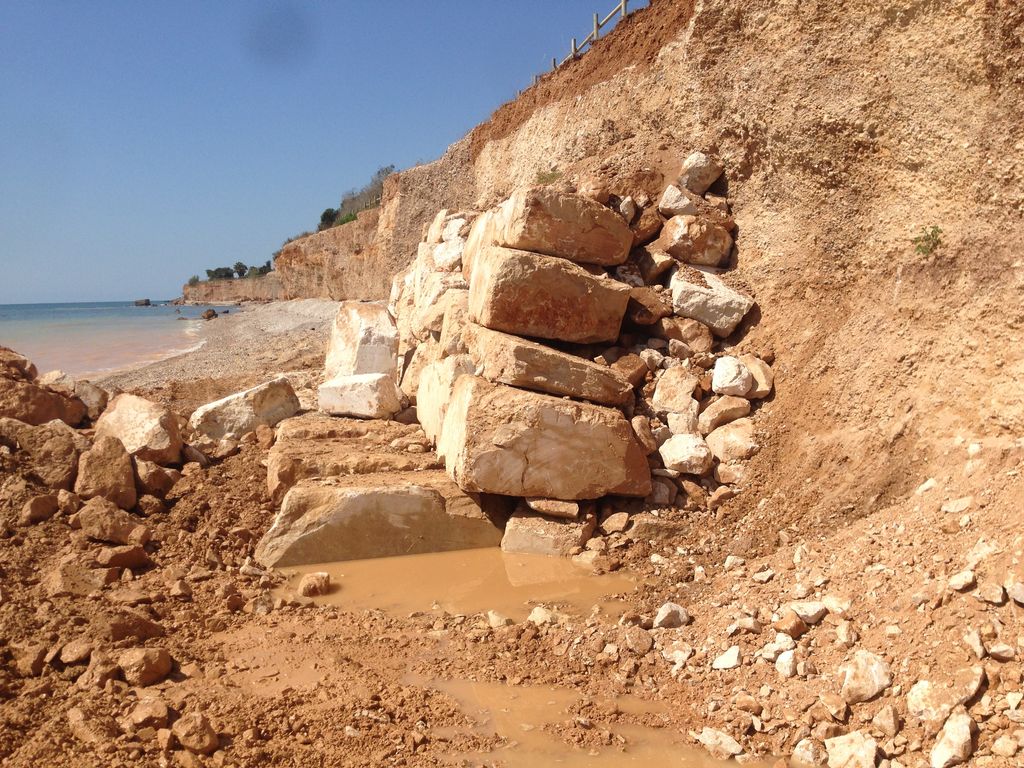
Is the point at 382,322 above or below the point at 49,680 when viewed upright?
above

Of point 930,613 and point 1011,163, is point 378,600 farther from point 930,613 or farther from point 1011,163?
point 1011,163

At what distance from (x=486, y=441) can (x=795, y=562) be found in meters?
1.97

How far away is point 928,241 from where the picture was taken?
14.9ft

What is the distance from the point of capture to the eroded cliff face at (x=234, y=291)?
53688mm

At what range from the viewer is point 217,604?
379cm

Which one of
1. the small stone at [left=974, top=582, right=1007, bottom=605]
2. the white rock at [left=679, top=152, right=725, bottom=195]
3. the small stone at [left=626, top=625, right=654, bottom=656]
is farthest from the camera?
the white rock at [left=679, top=152, right=725, bottom=195]

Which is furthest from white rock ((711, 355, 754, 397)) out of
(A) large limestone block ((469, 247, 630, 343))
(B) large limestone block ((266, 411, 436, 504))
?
(B) large limestone block ((266, 411, 436, 504))

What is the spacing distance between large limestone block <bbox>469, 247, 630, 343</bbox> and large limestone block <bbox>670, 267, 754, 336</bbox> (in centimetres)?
55

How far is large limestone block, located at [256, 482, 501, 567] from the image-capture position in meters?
4.44

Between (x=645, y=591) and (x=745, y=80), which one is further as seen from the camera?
(x=745, y=80)

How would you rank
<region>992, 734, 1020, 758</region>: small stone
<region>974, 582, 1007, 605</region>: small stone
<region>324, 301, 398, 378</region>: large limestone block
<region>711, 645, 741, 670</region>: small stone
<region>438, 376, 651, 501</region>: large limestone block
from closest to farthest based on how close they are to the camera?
<region>992, 734, 1020, 758</region>: small stone < <region>974, 582, 1007, 605</region>: small stone < <region>711, 645, 741, 670</region>: small stone < <region>438, 376, 651, 501</region>: large limestone block < <region>324, 301, 398, 378</region>: large limestone block

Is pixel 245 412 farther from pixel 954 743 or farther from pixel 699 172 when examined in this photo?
pixel 954 743

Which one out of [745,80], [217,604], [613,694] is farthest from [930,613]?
[745,80]

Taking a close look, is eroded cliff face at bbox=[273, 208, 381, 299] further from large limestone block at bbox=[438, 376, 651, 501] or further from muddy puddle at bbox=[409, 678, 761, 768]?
muddy puddle at bbox=[409, 678, 761, 768]
